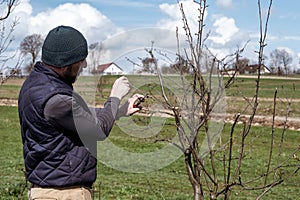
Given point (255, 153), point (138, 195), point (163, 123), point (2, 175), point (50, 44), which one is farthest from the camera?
point (255, 153)

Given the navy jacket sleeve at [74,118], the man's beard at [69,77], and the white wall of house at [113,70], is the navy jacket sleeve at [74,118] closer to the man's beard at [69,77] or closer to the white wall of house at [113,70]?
the man's beard at [69,77]

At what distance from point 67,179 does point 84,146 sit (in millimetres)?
208

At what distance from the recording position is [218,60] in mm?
3223

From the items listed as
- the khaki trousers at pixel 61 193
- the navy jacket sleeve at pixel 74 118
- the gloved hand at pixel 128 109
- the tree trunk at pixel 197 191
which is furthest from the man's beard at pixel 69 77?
the tree trunk at pixel 197 191

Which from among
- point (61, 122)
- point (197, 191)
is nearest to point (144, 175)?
point (197, 191)

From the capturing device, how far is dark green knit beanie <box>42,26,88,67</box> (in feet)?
8.80

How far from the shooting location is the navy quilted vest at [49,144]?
8.82 feet

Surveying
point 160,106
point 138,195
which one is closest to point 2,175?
point 138,195

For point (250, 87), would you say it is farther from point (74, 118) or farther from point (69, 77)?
point (74, 118)

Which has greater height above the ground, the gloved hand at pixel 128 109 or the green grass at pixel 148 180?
the gloved hand at pixel 128 109

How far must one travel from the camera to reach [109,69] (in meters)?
2.96

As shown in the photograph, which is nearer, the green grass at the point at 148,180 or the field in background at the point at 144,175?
the field in background at the point at 144,175

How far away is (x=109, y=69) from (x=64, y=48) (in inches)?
14.6

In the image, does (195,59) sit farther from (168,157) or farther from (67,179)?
(67,179)
